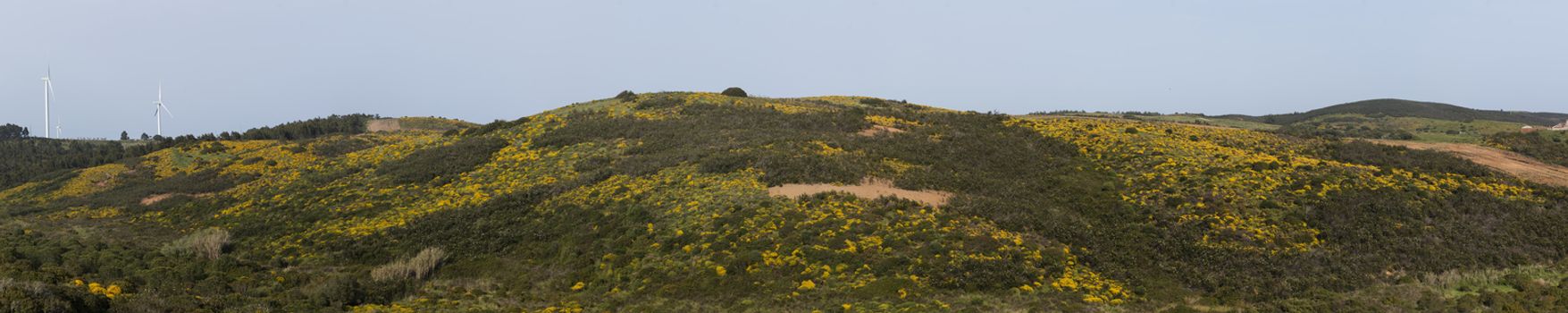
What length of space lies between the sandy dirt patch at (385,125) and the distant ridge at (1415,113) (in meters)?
119

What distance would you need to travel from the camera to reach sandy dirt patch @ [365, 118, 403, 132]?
82875 millimetres

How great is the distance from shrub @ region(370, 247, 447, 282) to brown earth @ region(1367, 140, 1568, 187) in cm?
4746

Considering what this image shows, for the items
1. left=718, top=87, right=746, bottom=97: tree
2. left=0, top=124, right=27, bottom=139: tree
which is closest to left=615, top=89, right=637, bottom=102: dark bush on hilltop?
left=718, top=87, right=746, bottom=97: tree

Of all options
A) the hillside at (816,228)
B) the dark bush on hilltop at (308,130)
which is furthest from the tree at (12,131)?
the hillside at (816,228)

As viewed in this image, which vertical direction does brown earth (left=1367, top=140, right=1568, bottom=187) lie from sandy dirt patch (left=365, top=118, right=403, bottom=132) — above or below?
below

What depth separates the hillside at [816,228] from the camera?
73.5 feet

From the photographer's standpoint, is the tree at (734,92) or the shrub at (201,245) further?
the tree at (734,92)

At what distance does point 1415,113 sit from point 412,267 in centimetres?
13776

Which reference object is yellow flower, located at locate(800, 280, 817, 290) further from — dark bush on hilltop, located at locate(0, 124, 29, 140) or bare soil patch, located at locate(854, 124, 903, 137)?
dark bush on hilltop, located at locate(0, 124, 29, 140)

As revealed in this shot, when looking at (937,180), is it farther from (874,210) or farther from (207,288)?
(207,288)

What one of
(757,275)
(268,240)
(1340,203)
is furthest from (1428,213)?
(268,240)

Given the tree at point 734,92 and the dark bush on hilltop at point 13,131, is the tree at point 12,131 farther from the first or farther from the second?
the tree at point 734,92

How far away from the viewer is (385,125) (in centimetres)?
8675

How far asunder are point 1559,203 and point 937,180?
24848 millimetres
